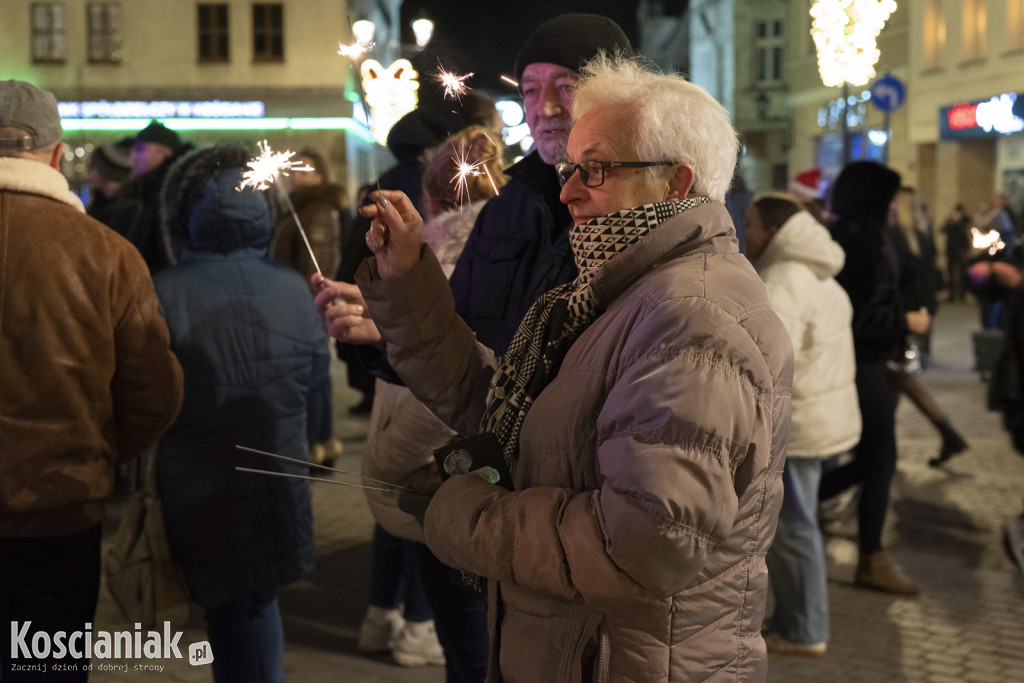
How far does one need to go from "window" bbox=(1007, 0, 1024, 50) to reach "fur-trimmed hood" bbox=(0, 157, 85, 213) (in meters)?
4.67

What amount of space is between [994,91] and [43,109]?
7245 millimetres

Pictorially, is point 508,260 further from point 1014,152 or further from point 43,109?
point 1014,152

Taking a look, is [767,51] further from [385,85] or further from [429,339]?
[429,339]

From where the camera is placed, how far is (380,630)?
481cm

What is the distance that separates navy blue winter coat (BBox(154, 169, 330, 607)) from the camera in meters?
3.44

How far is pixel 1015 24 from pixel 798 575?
3033mm

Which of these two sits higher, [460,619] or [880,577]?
[460,619]

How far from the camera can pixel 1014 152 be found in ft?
47.4

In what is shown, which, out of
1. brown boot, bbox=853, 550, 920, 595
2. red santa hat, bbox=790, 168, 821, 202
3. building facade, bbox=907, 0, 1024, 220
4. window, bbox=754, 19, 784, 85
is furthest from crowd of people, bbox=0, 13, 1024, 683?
window, bbox=754, 19, 784, 85

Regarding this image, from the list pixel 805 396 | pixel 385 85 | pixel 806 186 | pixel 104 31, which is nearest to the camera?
pixel 385 85

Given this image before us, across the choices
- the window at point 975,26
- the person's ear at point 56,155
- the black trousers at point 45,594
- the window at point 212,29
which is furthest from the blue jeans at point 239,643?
the window at point 975,26

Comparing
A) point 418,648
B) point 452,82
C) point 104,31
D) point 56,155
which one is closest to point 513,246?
point 452,82

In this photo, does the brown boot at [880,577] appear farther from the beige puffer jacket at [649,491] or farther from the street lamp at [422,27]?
the beige puffer jacket at [649,491]

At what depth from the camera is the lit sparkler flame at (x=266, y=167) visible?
3010 millimetres
